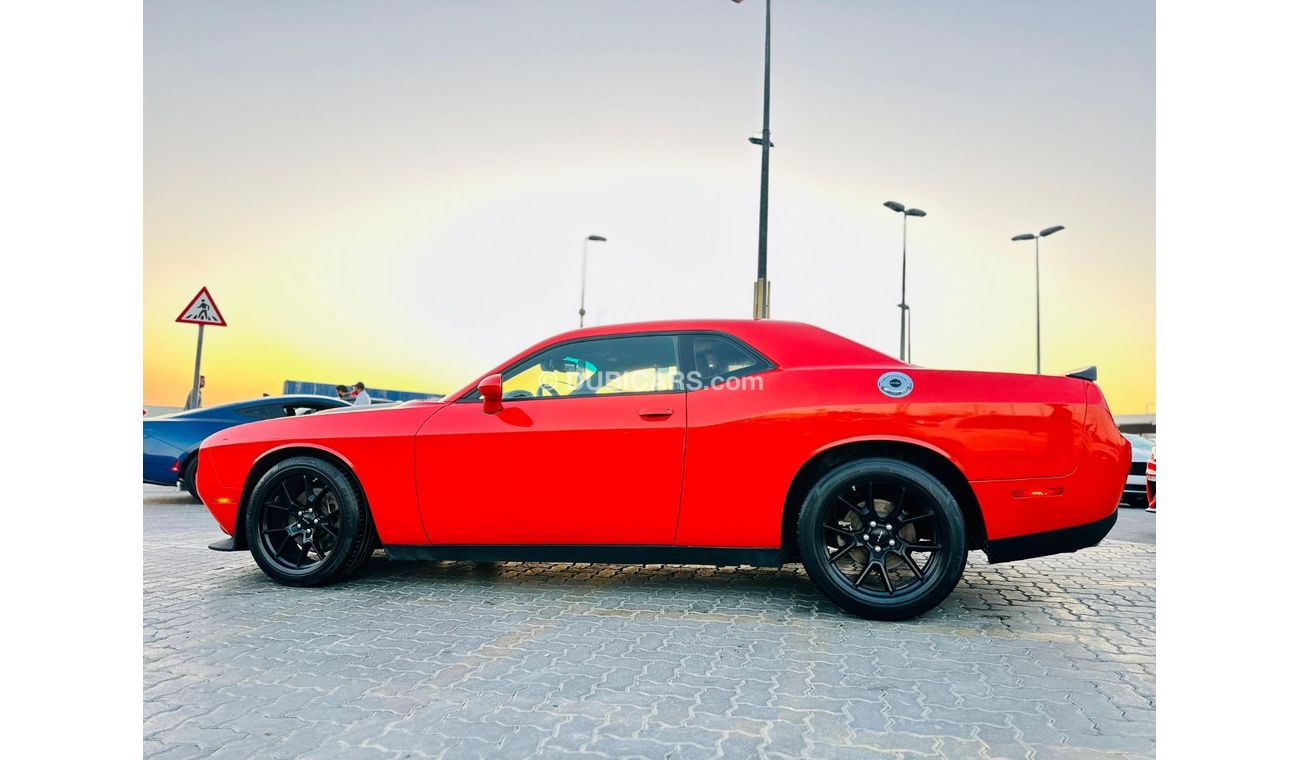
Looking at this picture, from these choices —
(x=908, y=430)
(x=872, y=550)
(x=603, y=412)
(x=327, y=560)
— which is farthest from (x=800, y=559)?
(x=327, y=560)

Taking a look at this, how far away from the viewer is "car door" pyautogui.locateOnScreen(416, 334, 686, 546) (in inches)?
166

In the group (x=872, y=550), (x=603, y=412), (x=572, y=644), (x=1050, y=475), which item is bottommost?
(x=572, y=644)

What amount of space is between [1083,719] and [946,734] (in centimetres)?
53

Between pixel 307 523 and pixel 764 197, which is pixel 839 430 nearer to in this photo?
pixel 307 523

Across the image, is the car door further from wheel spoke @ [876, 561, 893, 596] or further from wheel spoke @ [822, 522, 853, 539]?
wheel spoke @ [876, 561, 893, 596]

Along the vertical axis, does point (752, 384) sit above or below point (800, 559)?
above

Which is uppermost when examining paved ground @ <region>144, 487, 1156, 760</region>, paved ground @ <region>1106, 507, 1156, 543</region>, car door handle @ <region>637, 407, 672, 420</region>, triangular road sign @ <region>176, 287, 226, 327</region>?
triangular road sign @ <region>176, 287, 226, 327</region>

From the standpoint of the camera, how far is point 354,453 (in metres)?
4.69

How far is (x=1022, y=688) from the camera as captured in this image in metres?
3.03

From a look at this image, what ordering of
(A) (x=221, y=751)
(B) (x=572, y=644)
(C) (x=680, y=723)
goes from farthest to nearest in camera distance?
(B) (x=572, y=644) < (C) (x=680, y=723) < (A) (x=221, y=751)

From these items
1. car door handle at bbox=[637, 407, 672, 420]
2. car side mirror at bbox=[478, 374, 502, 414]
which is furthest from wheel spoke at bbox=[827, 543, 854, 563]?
car side mirror at bbox=[478, 374, 502, 414]

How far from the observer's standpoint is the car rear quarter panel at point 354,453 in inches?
181

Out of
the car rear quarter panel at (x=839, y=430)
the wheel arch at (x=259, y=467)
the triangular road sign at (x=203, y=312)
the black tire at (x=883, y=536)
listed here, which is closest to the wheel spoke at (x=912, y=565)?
the black tire at (x=883, y=536)
